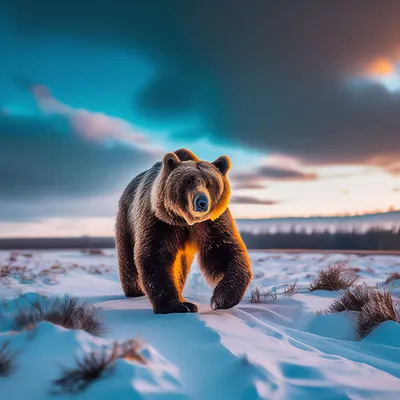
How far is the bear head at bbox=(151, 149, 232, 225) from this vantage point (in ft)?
17.3

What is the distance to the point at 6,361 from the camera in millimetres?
2590

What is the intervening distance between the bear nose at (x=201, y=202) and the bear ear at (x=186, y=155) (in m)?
1.23

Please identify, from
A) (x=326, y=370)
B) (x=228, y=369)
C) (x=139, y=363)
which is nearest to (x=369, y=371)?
(x=326, y=370)

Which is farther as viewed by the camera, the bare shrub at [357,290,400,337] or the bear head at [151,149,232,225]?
the bear head at [151,149,232,225]

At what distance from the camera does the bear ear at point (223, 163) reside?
5.95 meters

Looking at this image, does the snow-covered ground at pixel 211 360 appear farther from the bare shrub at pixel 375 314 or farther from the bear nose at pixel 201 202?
the bear nose at pixel 201 202

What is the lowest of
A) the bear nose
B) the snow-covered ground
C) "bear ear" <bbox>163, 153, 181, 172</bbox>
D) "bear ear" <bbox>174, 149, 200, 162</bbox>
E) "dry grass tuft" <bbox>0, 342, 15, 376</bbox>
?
the snow-covered ground

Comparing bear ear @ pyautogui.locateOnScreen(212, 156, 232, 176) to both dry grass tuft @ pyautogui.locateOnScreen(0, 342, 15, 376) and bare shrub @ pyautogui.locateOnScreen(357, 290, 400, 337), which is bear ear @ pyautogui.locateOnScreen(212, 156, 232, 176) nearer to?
bare shrub @ pyautogui.locateOnScreen(357, 290, 400, 337)

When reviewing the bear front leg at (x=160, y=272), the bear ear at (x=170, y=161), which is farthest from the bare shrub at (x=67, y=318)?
the bear ear at (x=170, y=161)

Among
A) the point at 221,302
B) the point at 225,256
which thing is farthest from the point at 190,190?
the point at 221,302

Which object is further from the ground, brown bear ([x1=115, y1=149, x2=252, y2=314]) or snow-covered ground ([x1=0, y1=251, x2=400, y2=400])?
brown bear ([x1=115, y1=149, x2=252, y2=314])

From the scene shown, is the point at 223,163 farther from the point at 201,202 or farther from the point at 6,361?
the point at 6,361

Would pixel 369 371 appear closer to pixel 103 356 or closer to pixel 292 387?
pixel 292 387

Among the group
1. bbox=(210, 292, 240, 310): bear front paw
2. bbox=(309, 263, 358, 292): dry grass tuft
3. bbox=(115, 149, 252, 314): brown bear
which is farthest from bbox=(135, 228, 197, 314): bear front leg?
bbox=(309, 263, 358, 292): dry grass tuft
